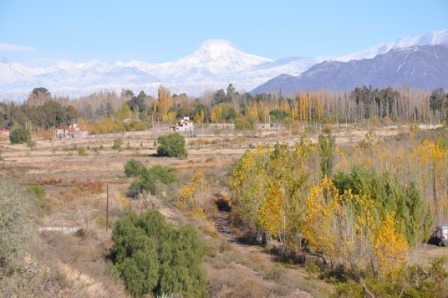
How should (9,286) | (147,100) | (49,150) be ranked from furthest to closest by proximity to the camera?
(147,100) < (49,150) < (9,286)

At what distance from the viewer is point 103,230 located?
21.8 metres

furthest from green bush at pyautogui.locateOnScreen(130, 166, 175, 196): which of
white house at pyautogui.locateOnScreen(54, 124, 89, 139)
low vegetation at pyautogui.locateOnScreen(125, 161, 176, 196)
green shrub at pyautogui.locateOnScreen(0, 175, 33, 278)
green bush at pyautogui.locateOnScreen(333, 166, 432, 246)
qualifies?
white house at pyautogui.locateOnScreen(54, 124, 89, 139)

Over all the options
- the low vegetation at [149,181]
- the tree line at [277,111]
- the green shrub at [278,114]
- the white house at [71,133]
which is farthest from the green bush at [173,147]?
the green shrub at [278,114]

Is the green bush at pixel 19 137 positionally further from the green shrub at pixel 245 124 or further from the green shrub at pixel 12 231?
the green shrub at pixel 12 231

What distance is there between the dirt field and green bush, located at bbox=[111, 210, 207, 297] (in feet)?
1.76

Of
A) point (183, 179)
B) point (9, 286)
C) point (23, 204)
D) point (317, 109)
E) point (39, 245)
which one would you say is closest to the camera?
point (9, 286)

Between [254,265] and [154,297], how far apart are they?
5.51 m

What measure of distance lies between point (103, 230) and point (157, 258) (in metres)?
5.69

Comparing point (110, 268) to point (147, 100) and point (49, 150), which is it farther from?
point (147, 100)

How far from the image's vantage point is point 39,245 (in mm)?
14281

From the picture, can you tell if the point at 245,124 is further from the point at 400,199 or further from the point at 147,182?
the point at 400,199

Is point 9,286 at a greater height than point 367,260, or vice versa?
point 9,286

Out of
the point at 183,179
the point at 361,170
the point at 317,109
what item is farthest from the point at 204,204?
the point at 317,109

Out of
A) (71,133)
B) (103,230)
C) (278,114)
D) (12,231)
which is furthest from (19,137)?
(12,231)
